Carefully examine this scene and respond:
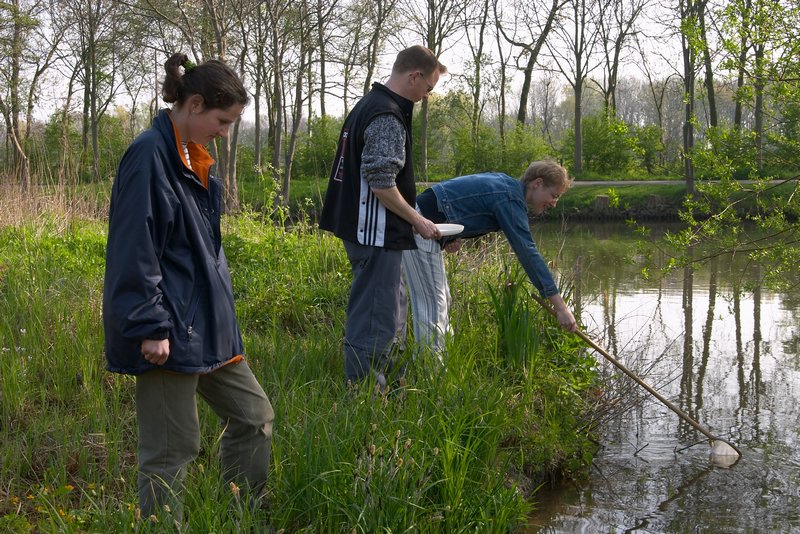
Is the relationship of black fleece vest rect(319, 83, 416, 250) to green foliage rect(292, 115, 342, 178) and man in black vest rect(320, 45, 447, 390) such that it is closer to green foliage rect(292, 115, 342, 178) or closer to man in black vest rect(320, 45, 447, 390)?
man in black vest rect(320, 45, 447, 390)

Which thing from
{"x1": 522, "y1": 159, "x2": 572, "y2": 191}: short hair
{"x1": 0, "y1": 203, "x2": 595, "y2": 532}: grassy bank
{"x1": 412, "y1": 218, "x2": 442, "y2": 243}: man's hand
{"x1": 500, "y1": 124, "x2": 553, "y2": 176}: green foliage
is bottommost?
{"x1": 0, "y1": 203, "x2": 595, "y2": 532}: grassy bank

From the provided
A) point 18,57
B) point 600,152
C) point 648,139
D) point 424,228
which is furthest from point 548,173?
point 600,152

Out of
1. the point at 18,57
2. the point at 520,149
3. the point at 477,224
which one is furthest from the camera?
the point at 520,149

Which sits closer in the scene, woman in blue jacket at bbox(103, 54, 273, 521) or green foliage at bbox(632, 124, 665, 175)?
woman in blue jacket at bbox(103, 54, 273, 521)

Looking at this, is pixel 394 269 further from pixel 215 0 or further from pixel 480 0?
pixel 480 0

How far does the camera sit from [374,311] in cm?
388

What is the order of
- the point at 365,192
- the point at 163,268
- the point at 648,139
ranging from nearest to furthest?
the point at 163,268, the point at 365,192, the point at 648,139

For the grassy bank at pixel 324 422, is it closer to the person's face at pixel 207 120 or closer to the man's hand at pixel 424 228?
the man's hand at pixel 424 228

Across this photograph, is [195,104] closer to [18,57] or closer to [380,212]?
[380,212]

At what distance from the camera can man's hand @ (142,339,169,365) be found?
2.23m

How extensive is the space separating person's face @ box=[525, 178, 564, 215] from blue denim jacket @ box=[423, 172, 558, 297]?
0.05 metres

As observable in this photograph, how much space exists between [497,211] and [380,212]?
2.54 feet

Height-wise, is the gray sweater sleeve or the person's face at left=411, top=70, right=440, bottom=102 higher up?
the person's face at left=411, top=70, right=440, bottom=102

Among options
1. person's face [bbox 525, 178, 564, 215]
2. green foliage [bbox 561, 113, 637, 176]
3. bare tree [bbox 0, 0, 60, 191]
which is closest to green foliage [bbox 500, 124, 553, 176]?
green foliage [bbox 561, 113, 637, 176]
